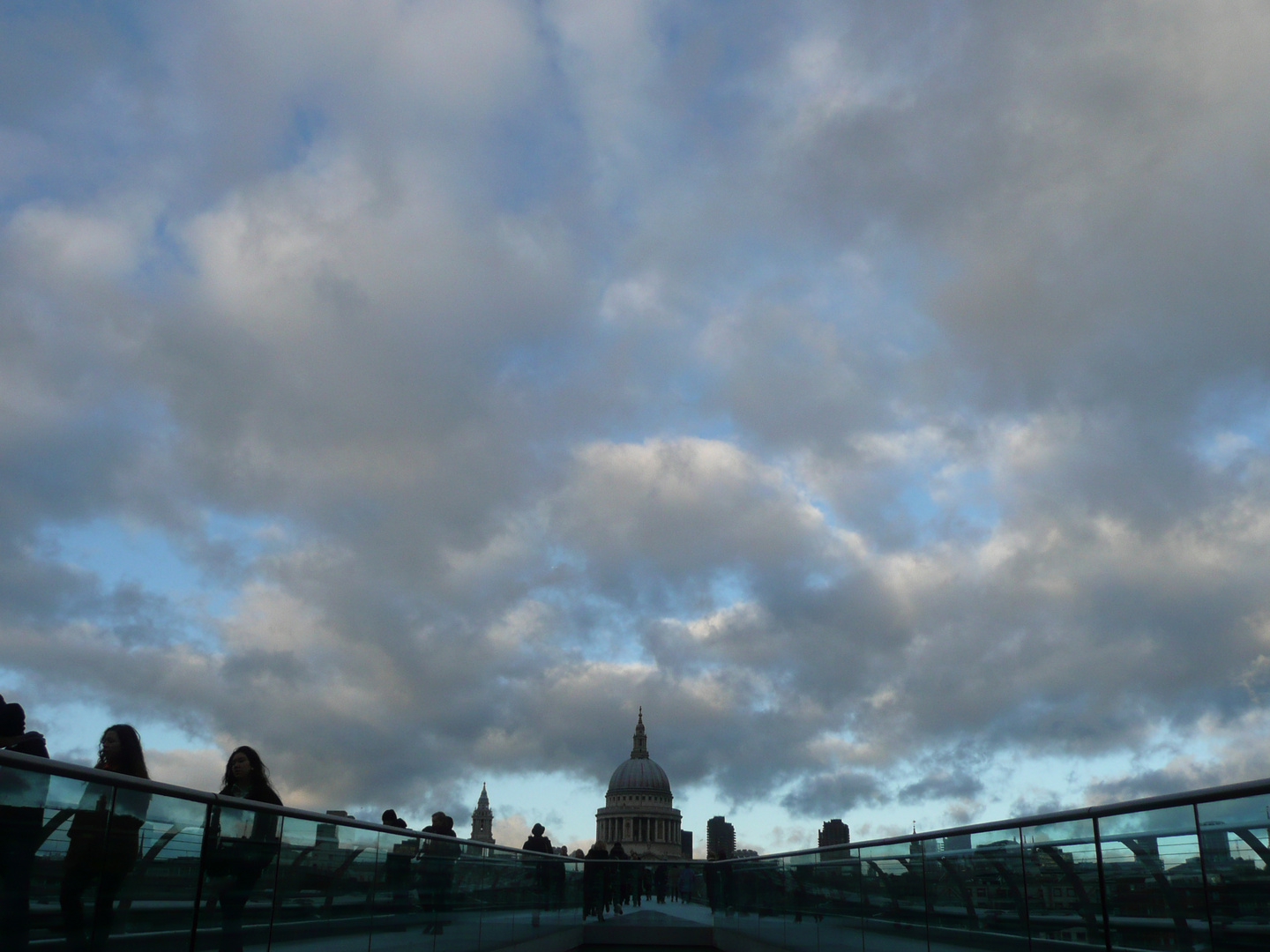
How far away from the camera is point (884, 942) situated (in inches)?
456

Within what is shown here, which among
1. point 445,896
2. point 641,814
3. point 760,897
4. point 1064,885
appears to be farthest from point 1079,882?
point 641,814

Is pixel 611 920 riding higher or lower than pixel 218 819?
lower

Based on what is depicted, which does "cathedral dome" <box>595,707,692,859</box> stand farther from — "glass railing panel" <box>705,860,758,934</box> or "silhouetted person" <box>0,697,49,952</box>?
"silhouetted person" <box>0,697,49,952</box>

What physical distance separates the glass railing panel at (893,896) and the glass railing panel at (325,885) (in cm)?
539

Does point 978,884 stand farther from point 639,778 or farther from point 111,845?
point 639,778

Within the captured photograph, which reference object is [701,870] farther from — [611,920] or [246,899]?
[246,899]

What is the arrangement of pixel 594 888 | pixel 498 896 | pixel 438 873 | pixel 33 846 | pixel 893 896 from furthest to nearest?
pixel 594 888
pixel 498 896
pixel 438 873
pixel 893 896
pixel 33 846

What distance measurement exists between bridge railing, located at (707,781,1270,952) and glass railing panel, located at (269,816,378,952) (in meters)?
5.41

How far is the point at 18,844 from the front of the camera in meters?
5.39

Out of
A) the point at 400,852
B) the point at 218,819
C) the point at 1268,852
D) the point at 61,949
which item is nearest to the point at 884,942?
the point at 400,852

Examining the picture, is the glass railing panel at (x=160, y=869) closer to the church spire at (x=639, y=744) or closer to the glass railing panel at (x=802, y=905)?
the glass railing panel at (x=802, y=905)

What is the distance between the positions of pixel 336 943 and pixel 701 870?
2095 cm

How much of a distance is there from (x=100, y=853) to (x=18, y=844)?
71 cm

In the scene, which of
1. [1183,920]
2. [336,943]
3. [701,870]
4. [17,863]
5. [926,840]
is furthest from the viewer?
[701,870]
